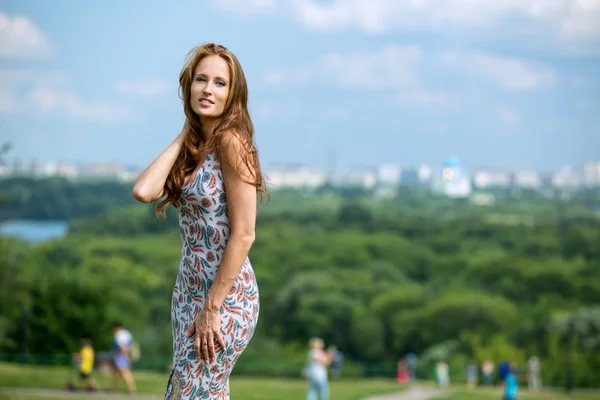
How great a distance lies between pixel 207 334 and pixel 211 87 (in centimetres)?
96

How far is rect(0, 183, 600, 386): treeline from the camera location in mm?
46781

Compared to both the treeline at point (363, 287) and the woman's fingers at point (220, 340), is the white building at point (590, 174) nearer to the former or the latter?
the treeline at point (363, 287)

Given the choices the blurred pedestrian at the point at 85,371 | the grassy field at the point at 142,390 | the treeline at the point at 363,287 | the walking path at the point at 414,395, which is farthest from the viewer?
the treeline at the point at 363,287

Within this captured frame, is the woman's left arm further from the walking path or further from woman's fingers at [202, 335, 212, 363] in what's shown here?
the walking path

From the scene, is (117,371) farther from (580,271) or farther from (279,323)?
(580,271)

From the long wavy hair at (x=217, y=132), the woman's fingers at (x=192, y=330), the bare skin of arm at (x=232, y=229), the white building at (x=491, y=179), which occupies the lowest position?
the woman's fingers at (x=192, y=330)

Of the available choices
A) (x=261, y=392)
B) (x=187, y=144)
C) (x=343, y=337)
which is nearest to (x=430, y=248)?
(x=343, y=337)

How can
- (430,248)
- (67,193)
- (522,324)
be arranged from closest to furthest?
(522,324)
(430,248)
(67,193)

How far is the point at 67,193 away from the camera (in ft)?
416

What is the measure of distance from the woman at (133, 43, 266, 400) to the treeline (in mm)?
32254

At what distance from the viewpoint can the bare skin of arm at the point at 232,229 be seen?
150 inches

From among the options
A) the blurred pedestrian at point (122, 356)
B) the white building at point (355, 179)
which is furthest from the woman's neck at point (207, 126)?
the white building at point (355, 179)

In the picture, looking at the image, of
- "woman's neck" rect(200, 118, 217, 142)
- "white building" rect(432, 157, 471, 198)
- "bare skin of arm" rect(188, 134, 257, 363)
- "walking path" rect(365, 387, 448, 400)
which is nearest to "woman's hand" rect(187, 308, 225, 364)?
"bare skin of arm" rect(188, 134, 257, 363)

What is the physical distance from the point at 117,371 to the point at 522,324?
56.1m
